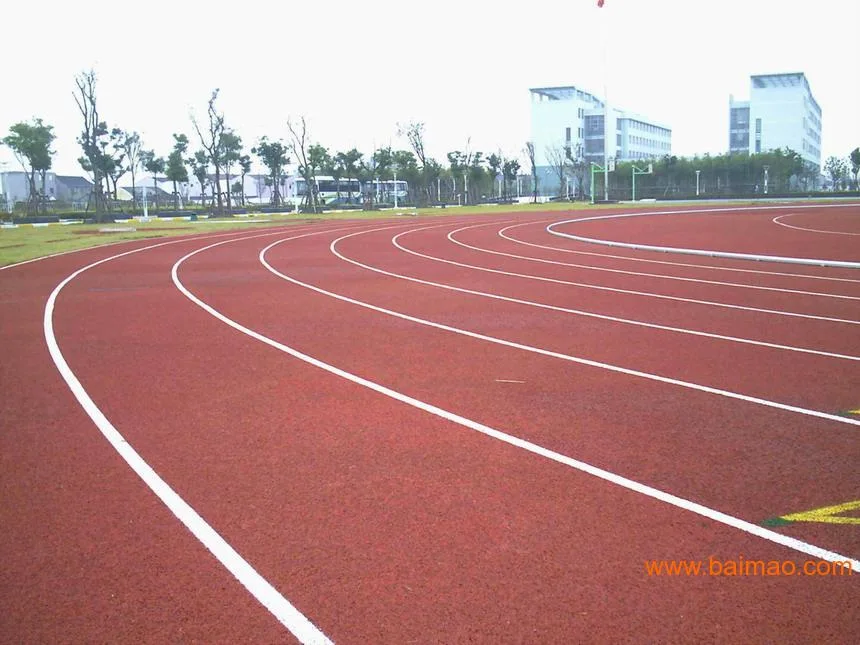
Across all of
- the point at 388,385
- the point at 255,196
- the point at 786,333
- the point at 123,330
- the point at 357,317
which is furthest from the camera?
the point at 255,196

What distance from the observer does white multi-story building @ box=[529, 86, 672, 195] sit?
95.6 m

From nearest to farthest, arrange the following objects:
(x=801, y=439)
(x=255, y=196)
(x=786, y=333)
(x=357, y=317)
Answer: (x=801, y=439) < (x=786, y=333) < (x=357, y=317) < (x=255, y=196)

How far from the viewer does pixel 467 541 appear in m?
3.89

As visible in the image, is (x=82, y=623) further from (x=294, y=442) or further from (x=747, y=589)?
(x=747, y=589)

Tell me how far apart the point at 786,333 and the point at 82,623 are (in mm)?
8400

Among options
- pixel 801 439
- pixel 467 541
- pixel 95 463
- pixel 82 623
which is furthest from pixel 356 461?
pixel 801 439

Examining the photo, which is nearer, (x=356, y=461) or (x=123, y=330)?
(x=356, y=461)

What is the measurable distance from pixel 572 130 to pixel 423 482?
315 feet

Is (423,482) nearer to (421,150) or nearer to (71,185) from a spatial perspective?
(421,150)

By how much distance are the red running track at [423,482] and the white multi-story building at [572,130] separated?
86404 mm

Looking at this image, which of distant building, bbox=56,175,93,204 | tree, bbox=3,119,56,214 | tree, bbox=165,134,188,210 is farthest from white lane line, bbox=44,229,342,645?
distant building, bbox=56,175,93,204

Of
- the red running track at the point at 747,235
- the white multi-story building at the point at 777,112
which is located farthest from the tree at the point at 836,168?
the red running track at the point at 747,235

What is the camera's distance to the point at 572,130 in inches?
3765

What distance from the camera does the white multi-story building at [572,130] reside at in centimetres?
9562
